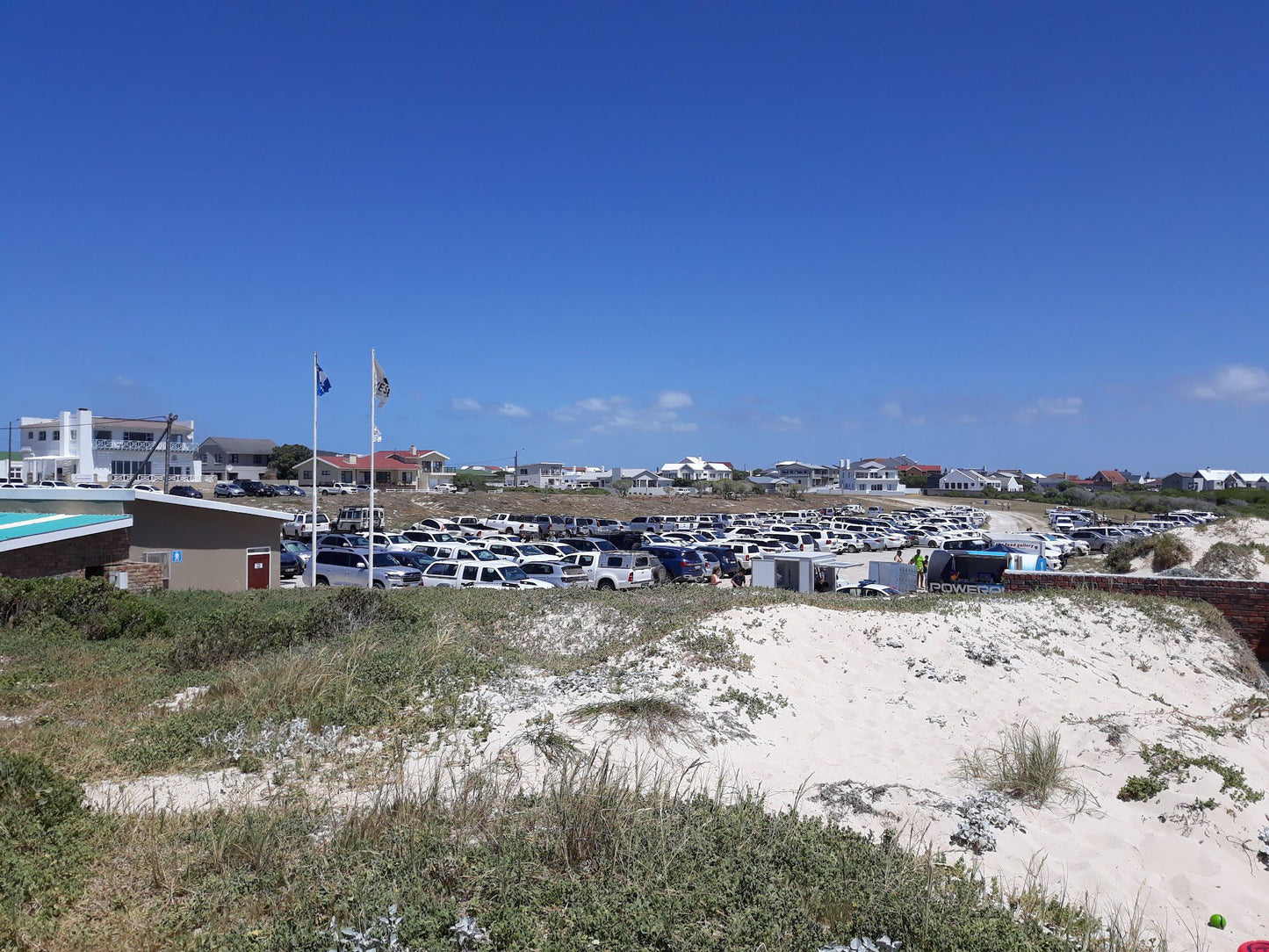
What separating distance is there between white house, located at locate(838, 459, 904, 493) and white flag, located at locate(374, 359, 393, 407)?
11003 centimetres

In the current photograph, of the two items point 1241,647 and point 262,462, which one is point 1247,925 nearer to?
point 1241,647

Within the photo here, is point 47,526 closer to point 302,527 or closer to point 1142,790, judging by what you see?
point 1142,790

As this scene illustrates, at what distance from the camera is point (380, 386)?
26578mm

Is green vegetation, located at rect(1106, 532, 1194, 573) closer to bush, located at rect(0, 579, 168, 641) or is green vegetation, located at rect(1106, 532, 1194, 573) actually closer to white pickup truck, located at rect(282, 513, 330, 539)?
bush, located at rect(0, 579, 168, 641)

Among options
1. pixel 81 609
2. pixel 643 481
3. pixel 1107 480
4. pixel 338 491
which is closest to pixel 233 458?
pixel 338 491

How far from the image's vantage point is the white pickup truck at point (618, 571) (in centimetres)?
2916

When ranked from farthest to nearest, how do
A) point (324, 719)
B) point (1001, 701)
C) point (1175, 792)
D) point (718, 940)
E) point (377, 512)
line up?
point (377, 512)
point (1001, 701)
point (324, 719)
point (1175, 792)
point (718, 940)

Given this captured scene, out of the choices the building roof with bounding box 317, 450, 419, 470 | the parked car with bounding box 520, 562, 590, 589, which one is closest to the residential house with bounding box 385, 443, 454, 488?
the building roof with bounding box 317, 450, 419, 470

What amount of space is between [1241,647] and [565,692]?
1355cm

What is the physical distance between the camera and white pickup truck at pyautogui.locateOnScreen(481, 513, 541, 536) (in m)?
52.4

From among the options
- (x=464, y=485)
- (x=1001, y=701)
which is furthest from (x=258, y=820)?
(x=464, y=485)

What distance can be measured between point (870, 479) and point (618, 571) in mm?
109649

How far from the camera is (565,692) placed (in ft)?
35.5

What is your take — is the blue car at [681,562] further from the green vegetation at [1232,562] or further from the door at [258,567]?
the green vegetation at [1232,562]
